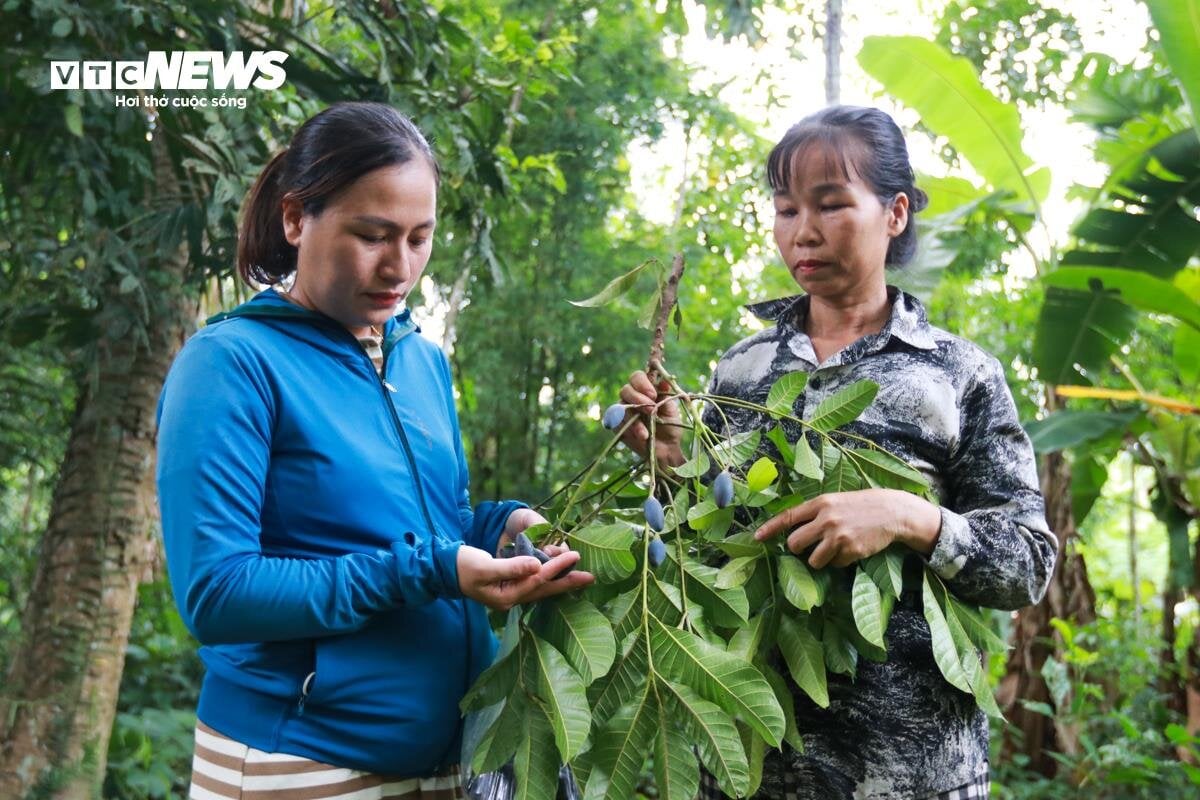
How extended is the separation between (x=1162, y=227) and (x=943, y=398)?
2.47 meters

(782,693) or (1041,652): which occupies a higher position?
(782,693)

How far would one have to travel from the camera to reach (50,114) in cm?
230

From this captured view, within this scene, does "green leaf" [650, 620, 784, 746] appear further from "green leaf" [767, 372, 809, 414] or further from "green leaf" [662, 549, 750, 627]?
"green leaf" [767, 372, 809, 414]

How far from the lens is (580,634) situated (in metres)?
1.07

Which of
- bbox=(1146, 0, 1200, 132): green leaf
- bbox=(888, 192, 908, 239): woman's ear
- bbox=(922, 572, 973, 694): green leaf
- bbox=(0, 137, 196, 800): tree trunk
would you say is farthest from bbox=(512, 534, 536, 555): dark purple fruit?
bbox=(1146, 0, 1200, 132): green leaf

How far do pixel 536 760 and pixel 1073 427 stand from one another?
264 cm

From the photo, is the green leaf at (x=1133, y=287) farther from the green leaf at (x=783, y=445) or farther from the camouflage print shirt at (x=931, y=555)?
the green leaf at (x=783, y=445)

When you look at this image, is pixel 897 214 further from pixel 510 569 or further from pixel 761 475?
pixel 510 569

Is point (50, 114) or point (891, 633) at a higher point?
point (50, 114)

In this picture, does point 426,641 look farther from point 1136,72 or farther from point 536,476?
point 536,476

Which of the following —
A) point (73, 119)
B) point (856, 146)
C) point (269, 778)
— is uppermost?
point (73, 119)

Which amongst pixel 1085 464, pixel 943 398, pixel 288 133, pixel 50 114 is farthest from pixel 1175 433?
pixel 50 114

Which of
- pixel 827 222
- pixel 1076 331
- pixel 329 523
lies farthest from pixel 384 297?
pixel 1076 331

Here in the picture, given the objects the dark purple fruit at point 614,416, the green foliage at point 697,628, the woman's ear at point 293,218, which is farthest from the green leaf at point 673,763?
the woman's ear at point 293,218
